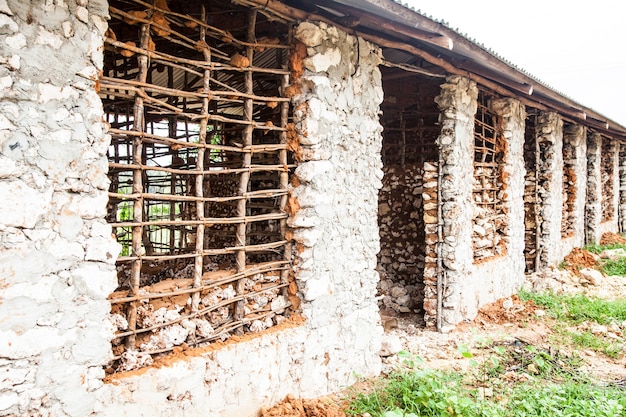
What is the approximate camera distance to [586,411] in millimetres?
3721

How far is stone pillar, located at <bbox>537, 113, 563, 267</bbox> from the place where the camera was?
30.8 ft

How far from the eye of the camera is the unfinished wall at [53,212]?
246cm

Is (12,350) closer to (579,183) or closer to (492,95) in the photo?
(492,95)

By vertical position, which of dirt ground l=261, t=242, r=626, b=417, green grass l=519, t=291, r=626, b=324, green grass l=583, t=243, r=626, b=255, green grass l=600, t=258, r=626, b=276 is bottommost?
dirt ground l=261, t=242, r=626, b=417

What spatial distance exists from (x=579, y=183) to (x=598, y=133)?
2.21 metres

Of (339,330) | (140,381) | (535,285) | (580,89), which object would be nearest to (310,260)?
(339,330)

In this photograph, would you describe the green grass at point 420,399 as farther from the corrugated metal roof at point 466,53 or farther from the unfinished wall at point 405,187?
the unfinished wall at point 405,187

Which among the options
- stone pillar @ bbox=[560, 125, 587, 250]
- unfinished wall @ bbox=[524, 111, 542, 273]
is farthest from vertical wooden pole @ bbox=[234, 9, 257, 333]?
stone pillar @ bbox=[560, 125, 587, 250]

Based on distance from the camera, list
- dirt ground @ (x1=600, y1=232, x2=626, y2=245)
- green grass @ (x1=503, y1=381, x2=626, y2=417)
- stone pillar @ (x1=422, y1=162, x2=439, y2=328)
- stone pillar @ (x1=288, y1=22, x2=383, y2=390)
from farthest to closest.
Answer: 1. dirt ground @ (x1=600, y1=232, x2=626, y2=245)
2. stone pillar @ (x1=422, y1=162, x2=439, y2=328)
3. stone pillar @ (x1=288, y1=22, x2=383, y2=390)
4. green grass @ (x1=503, y1=381, x2=626, y2=417)

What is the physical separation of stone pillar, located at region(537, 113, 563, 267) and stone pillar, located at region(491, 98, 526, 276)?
148 cm

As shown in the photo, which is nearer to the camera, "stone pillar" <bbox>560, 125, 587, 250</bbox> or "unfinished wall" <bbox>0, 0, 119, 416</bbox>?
"unfinished wall" <bbox>0, 0, 119, 416</bbox>

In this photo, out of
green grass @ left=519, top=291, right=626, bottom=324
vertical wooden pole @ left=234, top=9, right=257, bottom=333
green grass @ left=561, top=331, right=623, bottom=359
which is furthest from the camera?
green grass @ left=519, top=291, right=626, bottom=324

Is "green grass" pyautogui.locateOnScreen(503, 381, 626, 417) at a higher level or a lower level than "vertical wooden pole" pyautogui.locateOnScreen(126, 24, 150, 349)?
lower

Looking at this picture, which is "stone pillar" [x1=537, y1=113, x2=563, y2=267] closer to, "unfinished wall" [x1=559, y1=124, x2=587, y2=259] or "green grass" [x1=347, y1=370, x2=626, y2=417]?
"unfinished wall" [x1=559, y1=124, x2=587, y2=259]
